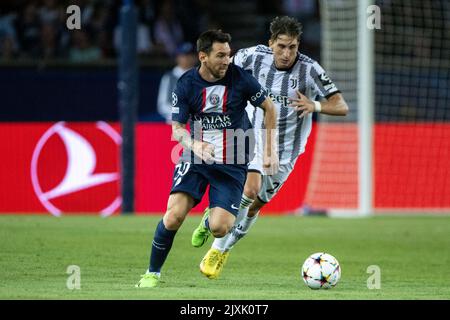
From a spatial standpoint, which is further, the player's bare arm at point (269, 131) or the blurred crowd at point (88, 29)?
the blurred crowd at point (88, 29)

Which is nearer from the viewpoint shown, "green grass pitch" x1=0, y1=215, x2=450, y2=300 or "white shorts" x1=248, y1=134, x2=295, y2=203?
"green grass pitch" x1=0, y1=215, x2=450, y2=300

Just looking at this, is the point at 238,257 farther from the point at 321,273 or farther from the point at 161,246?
the point at 161,246

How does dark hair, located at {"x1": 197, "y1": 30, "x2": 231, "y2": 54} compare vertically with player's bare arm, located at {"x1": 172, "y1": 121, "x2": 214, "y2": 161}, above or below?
above

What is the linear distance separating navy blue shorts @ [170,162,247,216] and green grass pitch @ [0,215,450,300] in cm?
74

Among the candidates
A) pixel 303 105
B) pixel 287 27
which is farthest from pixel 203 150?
pixel 287 27

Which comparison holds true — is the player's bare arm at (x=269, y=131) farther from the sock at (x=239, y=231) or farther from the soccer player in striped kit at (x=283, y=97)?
the sock at (x=239, y=231)

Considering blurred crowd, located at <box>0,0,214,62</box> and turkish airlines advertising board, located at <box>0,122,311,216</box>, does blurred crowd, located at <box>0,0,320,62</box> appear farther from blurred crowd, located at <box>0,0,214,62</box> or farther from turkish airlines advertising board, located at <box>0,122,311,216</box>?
turkish airlines advertising board, located at <box>0,122,311,216</box>

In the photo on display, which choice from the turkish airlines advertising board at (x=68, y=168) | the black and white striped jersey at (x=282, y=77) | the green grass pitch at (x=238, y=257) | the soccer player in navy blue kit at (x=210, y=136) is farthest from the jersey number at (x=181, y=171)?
the turkish airlines advertising board at (x=68, y=168)

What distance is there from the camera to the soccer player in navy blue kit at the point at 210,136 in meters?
9.18

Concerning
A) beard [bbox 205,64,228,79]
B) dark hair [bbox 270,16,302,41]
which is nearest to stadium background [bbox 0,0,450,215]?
dark hair [bbox 270,16,302,41]

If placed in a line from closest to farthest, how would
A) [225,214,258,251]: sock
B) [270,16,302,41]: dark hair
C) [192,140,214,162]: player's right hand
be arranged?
[192,140,214,162]: player's right hand < [270,16,302,41]: dark hair < [225,214,258,251]: sock

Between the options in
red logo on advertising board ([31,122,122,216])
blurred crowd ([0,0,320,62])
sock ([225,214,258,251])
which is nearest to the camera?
sock ([225,214,258,251])

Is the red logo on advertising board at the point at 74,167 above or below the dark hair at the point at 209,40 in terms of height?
below

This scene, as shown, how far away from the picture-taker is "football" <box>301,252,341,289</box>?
9258 mm
